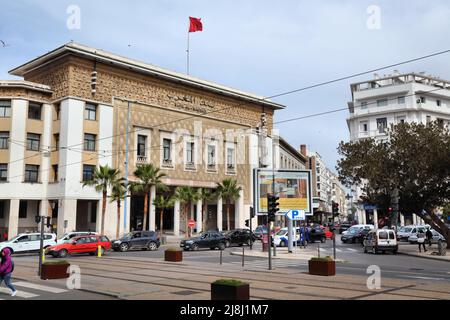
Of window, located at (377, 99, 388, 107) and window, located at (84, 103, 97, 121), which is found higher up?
window, located at (377, 99, 388, 107)

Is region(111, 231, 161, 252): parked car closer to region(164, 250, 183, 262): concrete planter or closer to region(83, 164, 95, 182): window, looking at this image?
region(164, 250, 183, 262): concrete planter

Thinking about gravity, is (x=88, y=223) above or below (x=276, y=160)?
below

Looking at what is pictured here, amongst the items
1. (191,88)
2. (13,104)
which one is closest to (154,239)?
(13,104)

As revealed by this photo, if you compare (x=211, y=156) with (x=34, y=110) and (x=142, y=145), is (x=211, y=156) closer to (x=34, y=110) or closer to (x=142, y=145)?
(x=142, y=145)

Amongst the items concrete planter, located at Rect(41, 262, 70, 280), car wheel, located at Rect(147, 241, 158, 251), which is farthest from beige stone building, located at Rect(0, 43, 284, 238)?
concrete planter, located at Rect(41, 262, 70, 280)

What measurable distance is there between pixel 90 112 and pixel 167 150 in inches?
436

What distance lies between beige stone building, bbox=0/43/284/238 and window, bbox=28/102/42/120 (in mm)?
108

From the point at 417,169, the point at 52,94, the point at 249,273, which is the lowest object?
the point at 249,273

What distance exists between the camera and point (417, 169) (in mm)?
37938

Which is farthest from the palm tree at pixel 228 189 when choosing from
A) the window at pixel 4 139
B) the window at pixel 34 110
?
the window at pixel 4 139

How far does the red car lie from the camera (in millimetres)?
30889
